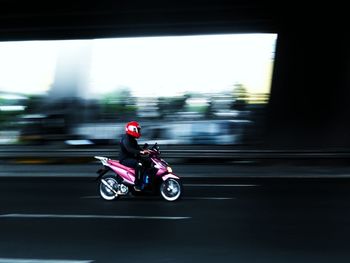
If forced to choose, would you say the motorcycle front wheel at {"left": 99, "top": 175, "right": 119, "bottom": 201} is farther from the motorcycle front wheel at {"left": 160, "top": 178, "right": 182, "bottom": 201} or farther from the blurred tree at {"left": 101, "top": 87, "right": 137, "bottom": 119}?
the blurred tree at {"left": 101, "top": 87, "right": 137, "bottom": 119}

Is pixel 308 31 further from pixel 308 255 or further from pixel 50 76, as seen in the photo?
pixel 308 255

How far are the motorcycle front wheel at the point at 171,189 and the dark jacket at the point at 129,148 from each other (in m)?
0.68

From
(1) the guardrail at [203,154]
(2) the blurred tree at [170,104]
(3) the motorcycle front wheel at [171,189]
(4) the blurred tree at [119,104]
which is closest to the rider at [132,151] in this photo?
(3) the motorcycle front wheel at [171,189]

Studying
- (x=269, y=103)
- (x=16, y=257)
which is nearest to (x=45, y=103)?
(x=269, y=103)

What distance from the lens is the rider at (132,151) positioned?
11259mm

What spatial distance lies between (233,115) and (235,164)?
295 centimetres

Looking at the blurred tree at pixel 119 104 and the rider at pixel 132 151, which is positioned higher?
the blurred tree at pixel 119 104

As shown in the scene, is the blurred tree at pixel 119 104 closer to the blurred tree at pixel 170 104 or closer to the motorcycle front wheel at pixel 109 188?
the blurred tree at pixel 170 104

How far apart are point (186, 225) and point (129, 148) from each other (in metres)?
2.98

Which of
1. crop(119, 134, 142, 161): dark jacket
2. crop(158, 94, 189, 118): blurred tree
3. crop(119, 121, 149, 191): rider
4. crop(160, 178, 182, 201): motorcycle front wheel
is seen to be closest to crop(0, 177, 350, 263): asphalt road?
crop(160, 178, 182, 201): motorcycle front wheel

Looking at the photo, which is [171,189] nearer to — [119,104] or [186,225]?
[186,225]

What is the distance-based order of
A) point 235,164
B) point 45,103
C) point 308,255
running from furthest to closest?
point 45,103
point 235,164
point 308,255

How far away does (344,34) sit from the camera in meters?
19.1

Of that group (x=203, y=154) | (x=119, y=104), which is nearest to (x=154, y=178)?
(x=203, y=154)
